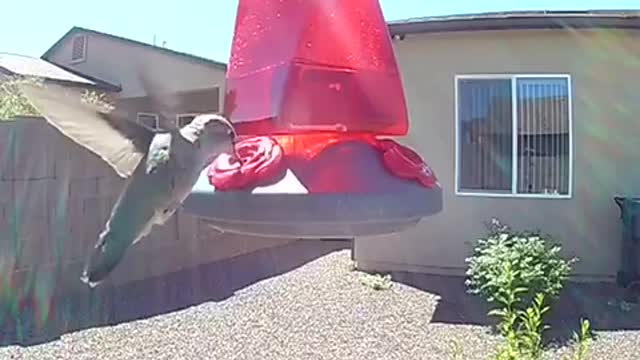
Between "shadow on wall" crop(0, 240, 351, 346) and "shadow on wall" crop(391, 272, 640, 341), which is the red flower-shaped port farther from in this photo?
"shadow on wall" crop(391, 272, 640, 341)

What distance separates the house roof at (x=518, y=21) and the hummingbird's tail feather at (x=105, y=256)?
5.92 meters

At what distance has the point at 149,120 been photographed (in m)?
1.95

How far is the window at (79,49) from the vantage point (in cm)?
1507

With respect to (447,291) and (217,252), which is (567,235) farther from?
(217,252)

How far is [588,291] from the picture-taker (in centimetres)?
738

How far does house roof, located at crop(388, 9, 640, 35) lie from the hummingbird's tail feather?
5.92 metres

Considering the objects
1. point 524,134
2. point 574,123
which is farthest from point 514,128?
point 574,123

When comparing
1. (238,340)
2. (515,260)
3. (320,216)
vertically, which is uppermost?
(320,216)

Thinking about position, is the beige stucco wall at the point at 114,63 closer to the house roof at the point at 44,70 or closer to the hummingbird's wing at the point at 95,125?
the house roof at the point at 44,70

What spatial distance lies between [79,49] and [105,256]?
1428cm

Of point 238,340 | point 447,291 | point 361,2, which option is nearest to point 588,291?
point 447,291

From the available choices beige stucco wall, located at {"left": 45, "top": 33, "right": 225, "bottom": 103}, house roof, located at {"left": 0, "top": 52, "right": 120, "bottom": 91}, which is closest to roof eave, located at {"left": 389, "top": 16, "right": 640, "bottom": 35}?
beige stucco wall, located at {"left": 45, "top": 33, "right": 225, "bottom": 103}

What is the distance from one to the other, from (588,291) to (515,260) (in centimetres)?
161

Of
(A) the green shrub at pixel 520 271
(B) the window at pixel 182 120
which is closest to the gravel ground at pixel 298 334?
(A) the green shrub at pixel 520 271
